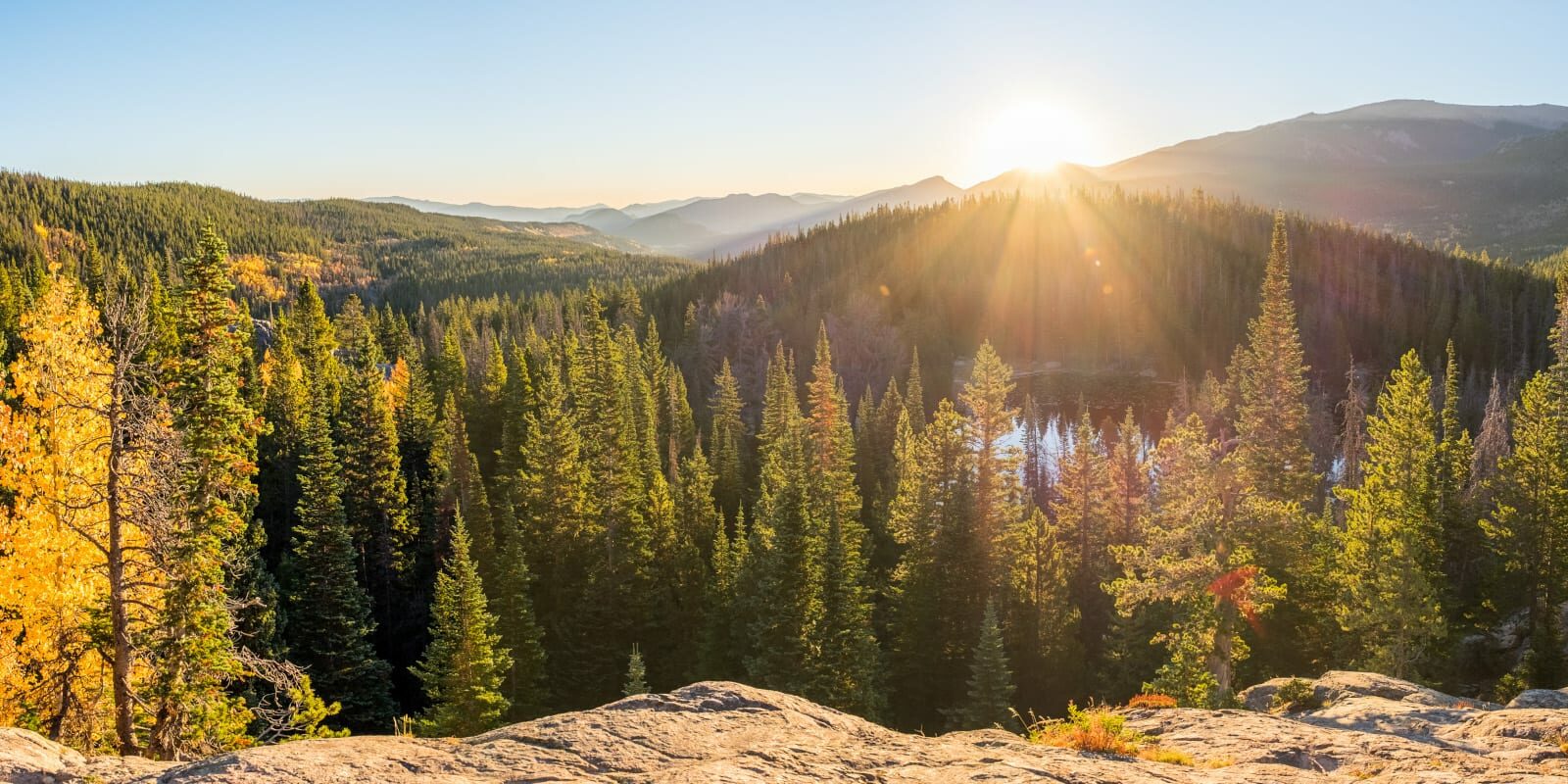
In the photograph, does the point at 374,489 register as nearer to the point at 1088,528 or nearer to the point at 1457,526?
the point at 1088,528

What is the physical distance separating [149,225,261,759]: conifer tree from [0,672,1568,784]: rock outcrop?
926 cm

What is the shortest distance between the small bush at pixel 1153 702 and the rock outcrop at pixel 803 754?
2.72 feet

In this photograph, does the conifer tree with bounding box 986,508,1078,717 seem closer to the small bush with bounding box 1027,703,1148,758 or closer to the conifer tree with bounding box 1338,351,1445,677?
the conifer tree with bounding box 1338,351,1445,677

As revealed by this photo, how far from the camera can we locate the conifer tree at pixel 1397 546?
28375 mm

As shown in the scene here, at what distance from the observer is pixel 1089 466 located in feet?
164

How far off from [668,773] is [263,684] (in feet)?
126

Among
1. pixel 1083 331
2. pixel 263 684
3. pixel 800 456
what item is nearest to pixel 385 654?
pixel 263 684

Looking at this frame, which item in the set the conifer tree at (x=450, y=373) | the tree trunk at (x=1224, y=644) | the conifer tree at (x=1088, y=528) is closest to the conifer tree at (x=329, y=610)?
the conifer tree at (x=450, y=373)

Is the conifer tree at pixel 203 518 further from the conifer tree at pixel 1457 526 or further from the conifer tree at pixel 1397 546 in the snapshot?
the conifer tree at pixel 1457 526

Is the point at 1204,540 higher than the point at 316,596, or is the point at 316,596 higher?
the point at 1204,540

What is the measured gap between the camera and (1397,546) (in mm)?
28656

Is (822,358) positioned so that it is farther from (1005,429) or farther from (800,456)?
(1005,429)

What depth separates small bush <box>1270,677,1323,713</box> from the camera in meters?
14.3

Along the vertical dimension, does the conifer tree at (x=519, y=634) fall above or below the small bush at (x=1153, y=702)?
below
